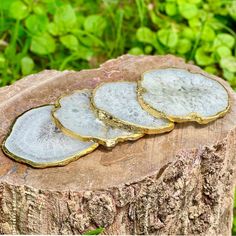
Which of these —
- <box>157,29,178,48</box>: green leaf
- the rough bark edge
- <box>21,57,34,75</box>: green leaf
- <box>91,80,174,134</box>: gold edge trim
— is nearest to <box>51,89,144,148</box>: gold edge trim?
<box>91,80,174,134</box>: gold edge trim

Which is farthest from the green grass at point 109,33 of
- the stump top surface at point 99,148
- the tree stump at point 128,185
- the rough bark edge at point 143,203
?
the rough bark edge at point 143,203

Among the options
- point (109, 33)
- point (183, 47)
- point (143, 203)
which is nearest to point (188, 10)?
point (183, 47)

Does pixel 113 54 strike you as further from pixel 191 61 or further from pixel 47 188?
pixel 47 188

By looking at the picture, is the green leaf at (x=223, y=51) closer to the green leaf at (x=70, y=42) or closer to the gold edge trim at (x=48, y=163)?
the green leaf at (x=70, y=42)

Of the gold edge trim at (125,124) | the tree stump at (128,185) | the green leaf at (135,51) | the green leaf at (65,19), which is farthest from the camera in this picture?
the green leaf at (135,51)

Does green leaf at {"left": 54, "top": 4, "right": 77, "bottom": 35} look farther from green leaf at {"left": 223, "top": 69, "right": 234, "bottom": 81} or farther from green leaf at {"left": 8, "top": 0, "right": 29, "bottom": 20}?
green leaf at {"left": 223, "top": 69, "right": 234, "bottom": 81}

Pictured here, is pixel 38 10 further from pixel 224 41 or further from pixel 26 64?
pixel 224 41

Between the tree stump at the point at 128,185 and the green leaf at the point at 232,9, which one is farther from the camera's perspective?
the green leaf at the point at 232,9
